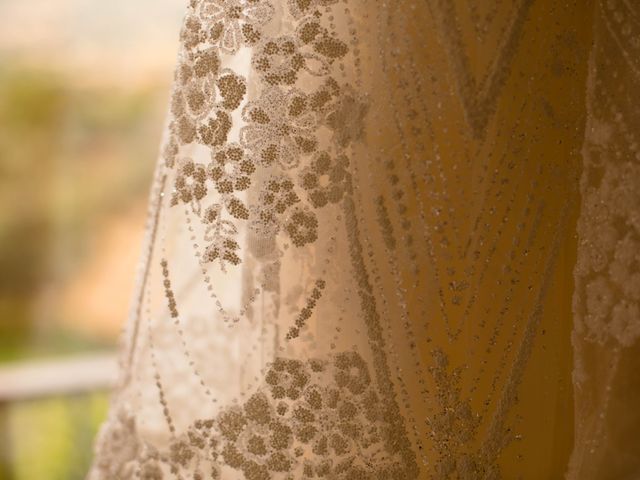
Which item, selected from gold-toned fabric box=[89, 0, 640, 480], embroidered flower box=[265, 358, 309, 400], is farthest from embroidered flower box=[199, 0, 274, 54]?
embroidered flower box=[265, 358, 309, 400]

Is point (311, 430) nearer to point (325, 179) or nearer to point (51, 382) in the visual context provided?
point (325, 179)

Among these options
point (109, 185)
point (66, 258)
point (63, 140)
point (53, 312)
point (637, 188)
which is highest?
point (63, 140)

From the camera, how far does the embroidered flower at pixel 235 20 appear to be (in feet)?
1.40

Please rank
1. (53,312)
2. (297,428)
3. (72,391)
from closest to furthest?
(297,428) → (72,391) → (53,312)

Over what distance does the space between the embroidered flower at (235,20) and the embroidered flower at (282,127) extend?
38 mm

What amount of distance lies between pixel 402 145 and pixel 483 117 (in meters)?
0.06

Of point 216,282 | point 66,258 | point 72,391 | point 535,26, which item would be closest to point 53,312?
point 66,258

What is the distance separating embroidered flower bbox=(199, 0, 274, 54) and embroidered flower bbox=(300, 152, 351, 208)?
0.09 meters

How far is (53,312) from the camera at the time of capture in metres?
1.82

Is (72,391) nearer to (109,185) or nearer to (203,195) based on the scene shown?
(109,185)

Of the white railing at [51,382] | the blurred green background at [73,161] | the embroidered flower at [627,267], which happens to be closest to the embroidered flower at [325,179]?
the embroidered flower at [627,267]

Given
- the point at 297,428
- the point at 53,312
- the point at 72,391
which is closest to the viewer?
the point at 297,428

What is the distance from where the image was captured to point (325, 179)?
1.40 ft

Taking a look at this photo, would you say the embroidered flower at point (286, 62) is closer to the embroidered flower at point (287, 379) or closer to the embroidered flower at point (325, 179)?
the embroidered flower at point (325, 179)
